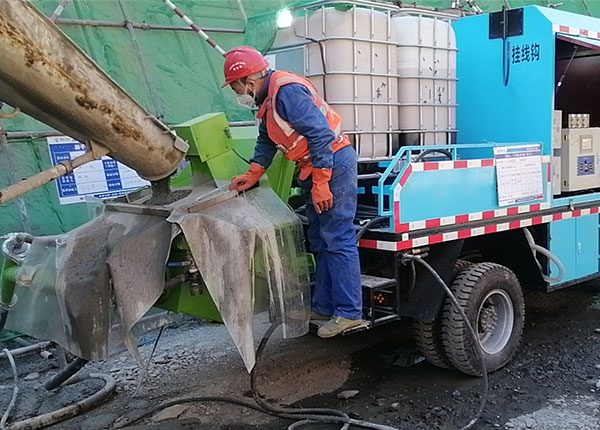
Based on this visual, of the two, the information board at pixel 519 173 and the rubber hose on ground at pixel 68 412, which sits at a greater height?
the information board at pixel 519 173

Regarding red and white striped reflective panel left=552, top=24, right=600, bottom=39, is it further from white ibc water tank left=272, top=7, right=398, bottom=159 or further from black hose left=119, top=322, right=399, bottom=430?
black hose left=119, top=322, right=399, bottom=430

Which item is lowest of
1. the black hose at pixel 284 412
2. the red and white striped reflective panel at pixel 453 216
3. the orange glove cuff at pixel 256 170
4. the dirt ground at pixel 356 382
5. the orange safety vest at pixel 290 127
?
the dirt ground at pixel 356 382

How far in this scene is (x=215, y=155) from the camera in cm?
403

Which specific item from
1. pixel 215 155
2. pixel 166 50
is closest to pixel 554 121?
pixel 215 155

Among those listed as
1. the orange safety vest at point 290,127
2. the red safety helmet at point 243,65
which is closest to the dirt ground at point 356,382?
the orange safety vest at point 290,127

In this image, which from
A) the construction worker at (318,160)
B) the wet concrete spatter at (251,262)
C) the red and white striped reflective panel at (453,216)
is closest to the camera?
the wet concrete spatter at (251,262)

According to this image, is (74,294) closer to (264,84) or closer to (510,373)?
(264,84)

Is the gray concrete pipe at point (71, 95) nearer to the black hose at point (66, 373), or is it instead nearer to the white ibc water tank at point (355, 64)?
the white ibc water tank at point (355, 64)

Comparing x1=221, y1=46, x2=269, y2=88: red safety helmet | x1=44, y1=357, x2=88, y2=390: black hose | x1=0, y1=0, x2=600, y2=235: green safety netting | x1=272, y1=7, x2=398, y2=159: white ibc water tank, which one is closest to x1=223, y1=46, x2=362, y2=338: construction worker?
x1=221, y1=46, x2=269, y2=88: red safety helmet

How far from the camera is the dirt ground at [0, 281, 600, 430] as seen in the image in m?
4.20

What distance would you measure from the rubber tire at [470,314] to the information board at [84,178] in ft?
11.1

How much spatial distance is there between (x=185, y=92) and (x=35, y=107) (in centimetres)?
439

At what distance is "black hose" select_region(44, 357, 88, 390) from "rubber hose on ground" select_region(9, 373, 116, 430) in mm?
215

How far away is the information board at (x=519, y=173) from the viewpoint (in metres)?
4.80
